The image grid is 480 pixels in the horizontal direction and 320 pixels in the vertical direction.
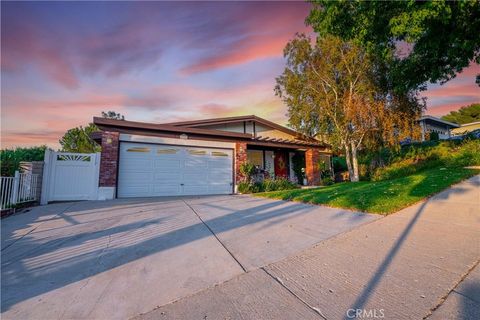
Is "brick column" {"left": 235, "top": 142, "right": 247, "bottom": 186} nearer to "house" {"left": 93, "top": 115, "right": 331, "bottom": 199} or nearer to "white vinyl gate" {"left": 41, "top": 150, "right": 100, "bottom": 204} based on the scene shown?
"house" {"left": 93, "top": 115, "right": 331, "bottom": 199}

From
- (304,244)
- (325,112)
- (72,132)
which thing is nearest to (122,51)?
(304,244)

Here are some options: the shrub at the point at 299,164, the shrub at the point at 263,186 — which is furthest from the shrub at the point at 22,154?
the shrub at the point at 299,164

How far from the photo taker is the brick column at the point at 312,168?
14.8 meters

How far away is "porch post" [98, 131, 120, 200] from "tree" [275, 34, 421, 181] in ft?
37.1

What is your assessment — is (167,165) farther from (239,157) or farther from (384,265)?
(384,265)

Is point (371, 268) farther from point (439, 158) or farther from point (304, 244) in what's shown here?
point (439, 158)

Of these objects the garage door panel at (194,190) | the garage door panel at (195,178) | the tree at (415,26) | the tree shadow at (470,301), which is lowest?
the tree shadow at (470,301)

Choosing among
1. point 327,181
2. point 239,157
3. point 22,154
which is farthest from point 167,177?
point 327,181

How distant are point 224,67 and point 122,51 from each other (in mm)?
4410

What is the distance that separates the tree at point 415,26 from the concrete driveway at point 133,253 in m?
4.73

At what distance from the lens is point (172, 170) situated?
9594 mm

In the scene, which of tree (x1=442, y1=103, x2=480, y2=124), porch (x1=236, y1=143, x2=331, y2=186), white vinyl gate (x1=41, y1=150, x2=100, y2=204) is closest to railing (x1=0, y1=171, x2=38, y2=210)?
white vinyl gate (x1=41, y1=150, x2=100, y2=204)

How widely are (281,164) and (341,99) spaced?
602 centimetres

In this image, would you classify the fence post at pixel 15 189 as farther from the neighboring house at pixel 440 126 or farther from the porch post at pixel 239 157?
the neighboring house at pixel 440 126
